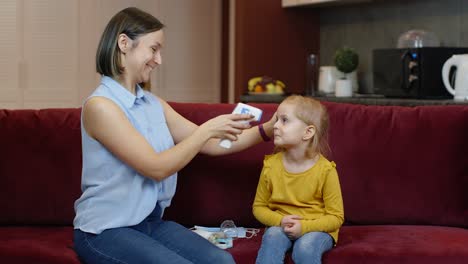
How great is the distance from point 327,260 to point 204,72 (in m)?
3.59

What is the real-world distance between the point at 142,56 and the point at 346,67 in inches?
108

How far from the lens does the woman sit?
6.91 feet

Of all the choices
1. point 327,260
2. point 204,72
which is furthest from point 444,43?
point 327,260

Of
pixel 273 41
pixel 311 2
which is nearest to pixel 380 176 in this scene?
pixel 311 2

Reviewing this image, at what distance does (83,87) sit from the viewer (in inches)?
205

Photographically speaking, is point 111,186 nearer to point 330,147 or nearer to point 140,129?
point 140,129

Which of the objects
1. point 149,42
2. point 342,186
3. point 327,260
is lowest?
point 327,260

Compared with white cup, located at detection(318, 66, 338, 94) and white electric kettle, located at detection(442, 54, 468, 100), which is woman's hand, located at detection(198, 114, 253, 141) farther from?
white cup, located at detection(318, 66, 338, 94)

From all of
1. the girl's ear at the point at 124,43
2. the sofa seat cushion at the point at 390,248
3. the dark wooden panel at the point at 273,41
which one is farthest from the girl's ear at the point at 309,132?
the dark wooden panel at the point at 273,41

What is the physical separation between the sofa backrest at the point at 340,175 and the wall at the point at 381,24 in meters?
1.90

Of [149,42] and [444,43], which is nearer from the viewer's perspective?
[149,42]

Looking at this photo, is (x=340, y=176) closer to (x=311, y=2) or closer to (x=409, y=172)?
(x=409, y=172)

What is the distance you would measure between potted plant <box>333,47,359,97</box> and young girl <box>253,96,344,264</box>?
7.22 feet

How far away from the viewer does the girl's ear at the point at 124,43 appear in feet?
7.31
